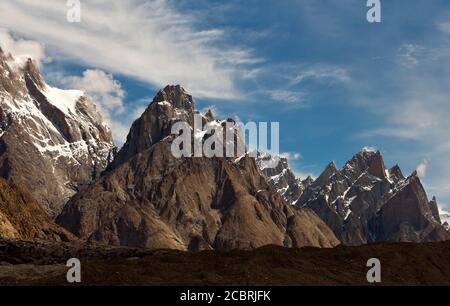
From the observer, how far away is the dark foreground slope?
5919cm

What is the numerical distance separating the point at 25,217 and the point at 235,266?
88289mm

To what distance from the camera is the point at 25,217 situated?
465ft

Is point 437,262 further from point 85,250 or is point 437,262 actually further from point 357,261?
point 85,250

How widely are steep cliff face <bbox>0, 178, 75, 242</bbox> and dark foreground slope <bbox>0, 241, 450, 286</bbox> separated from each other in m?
43.2

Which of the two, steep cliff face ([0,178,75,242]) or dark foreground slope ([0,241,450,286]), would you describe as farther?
steep cliff face ([0,178,75,242])

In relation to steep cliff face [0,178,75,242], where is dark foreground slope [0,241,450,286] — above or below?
below

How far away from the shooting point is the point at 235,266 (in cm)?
6431

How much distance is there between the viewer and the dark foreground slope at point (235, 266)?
59.2m

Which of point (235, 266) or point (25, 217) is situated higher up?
point (25, 217)

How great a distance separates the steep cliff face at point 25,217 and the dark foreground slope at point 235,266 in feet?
142

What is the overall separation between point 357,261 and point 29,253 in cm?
4187

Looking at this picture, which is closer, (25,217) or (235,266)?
(235,266)

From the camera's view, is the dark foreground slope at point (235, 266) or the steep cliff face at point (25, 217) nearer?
the dark foreground slope at point (235, 266)
